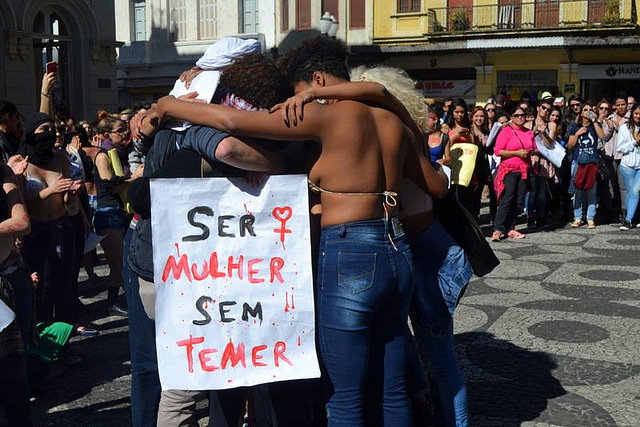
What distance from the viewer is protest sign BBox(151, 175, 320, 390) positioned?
2.93 m

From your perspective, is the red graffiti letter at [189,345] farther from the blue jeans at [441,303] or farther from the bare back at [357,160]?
the blue jeans at [441,303]

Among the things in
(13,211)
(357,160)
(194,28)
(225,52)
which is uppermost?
(194,28)

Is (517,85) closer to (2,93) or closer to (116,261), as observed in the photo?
(2,93)

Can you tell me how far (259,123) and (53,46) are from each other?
1697cm

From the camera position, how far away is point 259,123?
9.00 feet

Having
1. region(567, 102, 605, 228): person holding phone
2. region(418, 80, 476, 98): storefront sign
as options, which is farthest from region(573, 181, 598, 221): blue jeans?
region(418, 80, 476, 98): storefront sign

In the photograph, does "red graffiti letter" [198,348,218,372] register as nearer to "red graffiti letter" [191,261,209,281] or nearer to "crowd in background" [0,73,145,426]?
"red graffiti letter" [191,261,209,281]

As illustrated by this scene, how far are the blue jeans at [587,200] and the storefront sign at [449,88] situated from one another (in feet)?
52.3

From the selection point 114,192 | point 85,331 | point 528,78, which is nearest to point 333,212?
point 85,331

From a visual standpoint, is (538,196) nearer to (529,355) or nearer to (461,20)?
(529,355)

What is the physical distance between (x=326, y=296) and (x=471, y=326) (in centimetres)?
304

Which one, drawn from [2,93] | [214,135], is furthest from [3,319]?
[2,93]

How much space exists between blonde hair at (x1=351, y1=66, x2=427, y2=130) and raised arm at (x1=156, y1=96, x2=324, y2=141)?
66 cm

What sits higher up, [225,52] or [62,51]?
[62,51]
